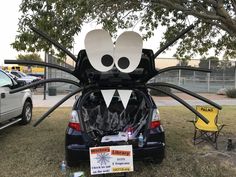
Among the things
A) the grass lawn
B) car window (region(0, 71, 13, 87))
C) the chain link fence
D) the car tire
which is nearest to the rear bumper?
the grass lawn

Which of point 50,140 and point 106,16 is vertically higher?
point 106,16

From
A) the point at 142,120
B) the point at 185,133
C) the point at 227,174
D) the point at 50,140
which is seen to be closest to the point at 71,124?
the point at 142,120

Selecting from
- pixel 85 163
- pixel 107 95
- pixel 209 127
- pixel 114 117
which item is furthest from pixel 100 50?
pixel 209 127

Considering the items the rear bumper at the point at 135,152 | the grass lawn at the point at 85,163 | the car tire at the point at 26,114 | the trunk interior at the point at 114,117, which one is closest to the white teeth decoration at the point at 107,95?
the trunk interior at the point at 114,117

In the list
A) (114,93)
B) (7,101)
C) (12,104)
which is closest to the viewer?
(114,93)

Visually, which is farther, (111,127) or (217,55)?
(217,55)

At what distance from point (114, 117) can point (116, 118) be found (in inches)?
1.7

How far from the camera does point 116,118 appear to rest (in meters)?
4.97

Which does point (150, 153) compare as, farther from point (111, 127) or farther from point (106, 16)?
point (106, 16)

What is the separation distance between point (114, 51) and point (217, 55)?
14.4ft

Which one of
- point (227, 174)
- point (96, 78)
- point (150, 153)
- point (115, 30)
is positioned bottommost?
point (227, 174)

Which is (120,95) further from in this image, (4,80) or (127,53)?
(4,80)

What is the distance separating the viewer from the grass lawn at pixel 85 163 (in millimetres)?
4469

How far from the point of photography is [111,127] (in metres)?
4.85
